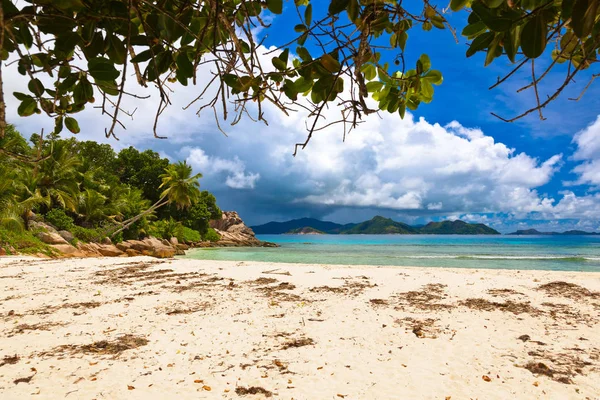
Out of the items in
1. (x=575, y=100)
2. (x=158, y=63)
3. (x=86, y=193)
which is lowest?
(x=575, y=100)

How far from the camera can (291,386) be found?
8.36 feet

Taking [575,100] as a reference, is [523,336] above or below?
below

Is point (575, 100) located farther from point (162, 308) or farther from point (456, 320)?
point (162, 308)

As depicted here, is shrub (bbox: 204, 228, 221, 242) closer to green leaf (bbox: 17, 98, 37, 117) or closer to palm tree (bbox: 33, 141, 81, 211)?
Result: palm tree (bbox: 33, 141, 81, 211)

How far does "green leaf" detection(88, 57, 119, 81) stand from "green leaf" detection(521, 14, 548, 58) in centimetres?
122

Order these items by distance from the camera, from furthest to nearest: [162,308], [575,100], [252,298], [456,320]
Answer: [252,298] → [162,308] → [456,320] → [575,100]

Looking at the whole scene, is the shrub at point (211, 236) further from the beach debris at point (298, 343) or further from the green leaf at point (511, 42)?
the green leaf at point (511, 42)

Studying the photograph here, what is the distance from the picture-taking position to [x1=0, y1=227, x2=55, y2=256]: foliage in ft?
44.0

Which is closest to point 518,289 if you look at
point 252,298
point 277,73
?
point 252,298

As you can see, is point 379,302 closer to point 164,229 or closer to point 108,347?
point 108,347

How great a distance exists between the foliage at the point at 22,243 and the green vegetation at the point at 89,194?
0.03 metres

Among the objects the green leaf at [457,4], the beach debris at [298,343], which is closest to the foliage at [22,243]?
the beach debris at [298,343]

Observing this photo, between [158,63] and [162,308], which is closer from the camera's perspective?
[158,63]

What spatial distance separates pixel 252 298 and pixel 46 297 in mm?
3503
